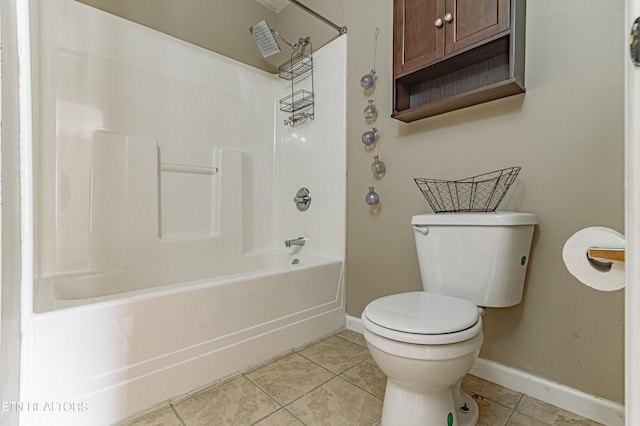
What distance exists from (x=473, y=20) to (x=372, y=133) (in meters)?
0.66

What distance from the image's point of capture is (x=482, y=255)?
3.55 ft

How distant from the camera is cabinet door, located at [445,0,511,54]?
1.11 metres

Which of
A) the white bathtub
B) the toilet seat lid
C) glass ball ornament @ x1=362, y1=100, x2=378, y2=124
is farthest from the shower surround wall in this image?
the toilet seat lid

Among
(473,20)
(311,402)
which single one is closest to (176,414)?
(311,402)

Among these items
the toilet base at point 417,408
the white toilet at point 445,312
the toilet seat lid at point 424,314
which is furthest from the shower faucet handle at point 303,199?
the toilet base at point 417,408

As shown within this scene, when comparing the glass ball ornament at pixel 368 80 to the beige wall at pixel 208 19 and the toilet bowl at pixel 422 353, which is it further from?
the toilet bowl at pixel 422 353

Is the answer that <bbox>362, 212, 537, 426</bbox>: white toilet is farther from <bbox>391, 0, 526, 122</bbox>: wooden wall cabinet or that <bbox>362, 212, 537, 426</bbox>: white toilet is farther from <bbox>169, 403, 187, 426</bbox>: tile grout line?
<bbox>169, 403, 187, 426</bbox>: tile grout line

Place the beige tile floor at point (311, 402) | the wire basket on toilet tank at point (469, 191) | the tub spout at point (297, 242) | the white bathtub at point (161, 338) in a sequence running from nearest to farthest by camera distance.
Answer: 1. the white bathtub at point (161, 338)
2. the beige tile floor at point (311, 402)
3. the wire basket on toilet tank at point (469, 191)
4. the tub spout at point (297, 242)

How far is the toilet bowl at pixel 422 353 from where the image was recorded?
81cm

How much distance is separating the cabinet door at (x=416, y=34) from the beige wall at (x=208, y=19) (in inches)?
47.9

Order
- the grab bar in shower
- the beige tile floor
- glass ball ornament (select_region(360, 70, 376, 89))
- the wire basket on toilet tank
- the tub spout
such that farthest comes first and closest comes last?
the tub spout, the grab bar in shower, glass ball ornament (select_region(360, 70, 376, 89)), the wire basket on toilet tank, the beige tile floor

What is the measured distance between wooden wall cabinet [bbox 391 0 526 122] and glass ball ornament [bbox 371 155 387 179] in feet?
0.86

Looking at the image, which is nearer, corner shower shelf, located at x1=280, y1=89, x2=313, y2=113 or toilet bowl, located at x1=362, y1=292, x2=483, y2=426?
toilet bowl, located at x1=362, y1=292, x2=483, y2=426
